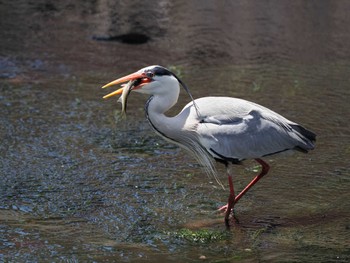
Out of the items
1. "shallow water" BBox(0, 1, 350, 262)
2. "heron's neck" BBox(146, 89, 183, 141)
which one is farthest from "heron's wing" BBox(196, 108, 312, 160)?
"shallow water" BBox(0, 1, 350, 262)

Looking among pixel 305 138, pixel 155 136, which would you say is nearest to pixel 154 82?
pixel 305 138

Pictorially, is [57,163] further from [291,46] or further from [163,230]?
[291,46]

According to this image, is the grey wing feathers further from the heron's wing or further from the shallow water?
the shallow water

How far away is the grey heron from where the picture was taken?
20.2 ft

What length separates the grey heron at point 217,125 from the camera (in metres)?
6.17

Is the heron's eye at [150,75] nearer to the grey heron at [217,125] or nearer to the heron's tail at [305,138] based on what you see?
the grey heron at [217,125]

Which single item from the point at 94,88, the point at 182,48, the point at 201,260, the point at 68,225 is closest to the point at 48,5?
the point at 182,48

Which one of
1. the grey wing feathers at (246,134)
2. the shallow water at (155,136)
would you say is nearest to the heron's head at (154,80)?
the grey wing feathers at (246,134)

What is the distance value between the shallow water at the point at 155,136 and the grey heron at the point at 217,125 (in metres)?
0.52

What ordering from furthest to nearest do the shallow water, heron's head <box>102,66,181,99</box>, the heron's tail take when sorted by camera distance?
the heron's tail → heron's head <box>102,66,181,99</box> → the shallow water

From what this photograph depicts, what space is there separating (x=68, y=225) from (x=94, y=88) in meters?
4.41

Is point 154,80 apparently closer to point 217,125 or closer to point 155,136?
point 217,125

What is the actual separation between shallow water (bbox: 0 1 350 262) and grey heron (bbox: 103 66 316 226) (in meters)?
0.52

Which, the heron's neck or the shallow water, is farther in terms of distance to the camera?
the heron's neck
